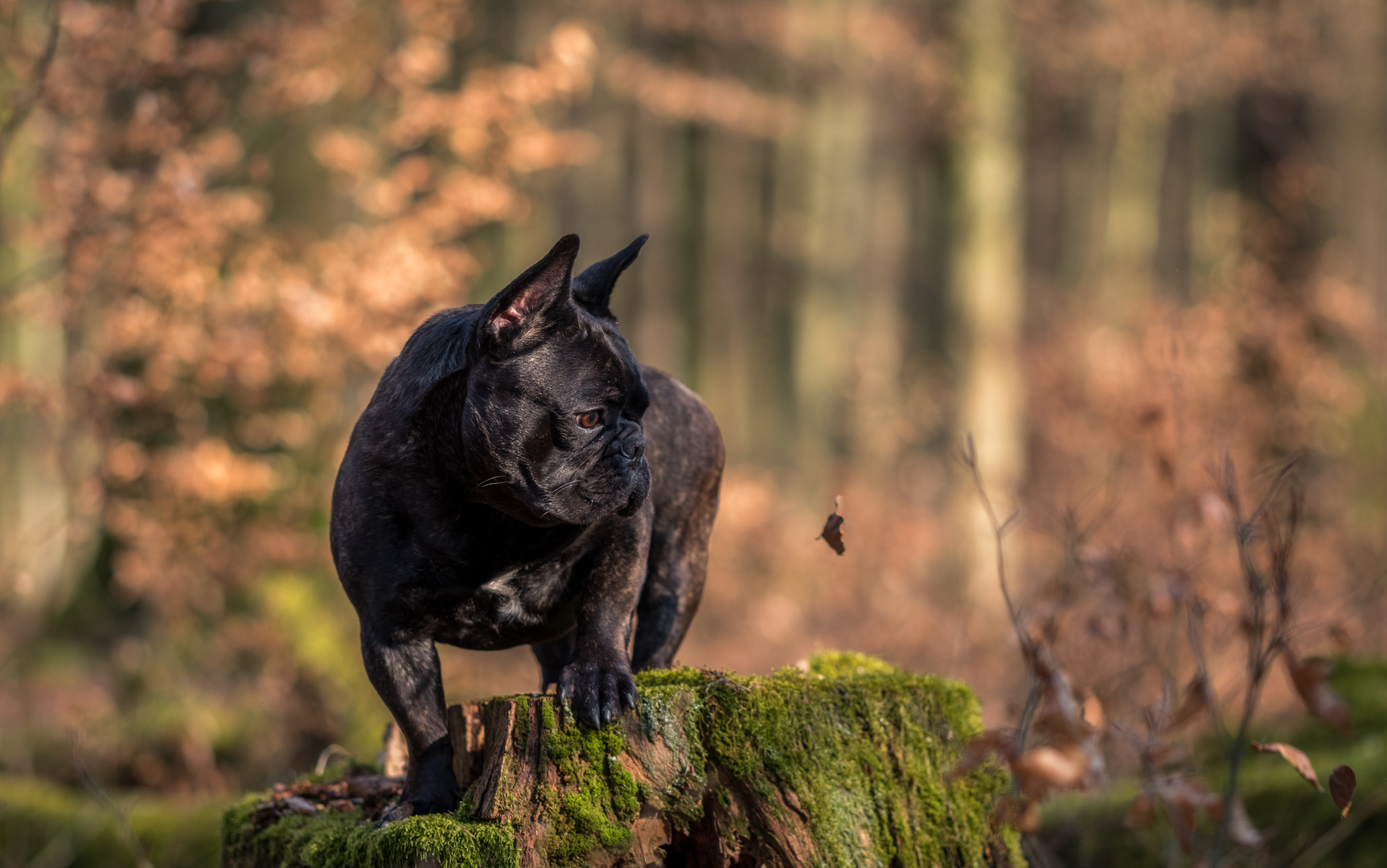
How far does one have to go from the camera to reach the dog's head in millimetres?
3428

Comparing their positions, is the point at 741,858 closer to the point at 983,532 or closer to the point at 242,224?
the point at 242,224

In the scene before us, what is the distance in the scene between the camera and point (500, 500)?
11.5 feet

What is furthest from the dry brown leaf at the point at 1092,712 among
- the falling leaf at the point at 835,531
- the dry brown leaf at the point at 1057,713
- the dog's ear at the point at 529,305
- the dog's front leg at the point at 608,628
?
the dog's ear at the point at 529,305

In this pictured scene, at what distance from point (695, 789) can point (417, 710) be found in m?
0.93

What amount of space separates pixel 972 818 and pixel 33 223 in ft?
25.8

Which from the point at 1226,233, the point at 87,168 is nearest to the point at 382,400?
the point at 87,168

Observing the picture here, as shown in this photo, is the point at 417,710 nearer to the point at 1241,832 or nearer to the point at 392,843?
the point at 392,843

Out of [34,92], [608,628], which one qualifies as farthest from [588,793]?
[34,92]

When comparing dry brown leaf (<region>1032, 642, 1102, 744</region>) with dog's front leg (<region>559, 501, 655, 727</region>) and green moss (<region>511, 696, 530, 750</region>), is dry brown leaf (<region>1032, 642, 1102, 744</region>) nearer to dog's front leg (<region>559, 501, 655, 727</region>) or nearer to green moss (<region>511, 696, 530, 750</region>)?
dog's front leg (<region>559, 501, 655, 727</region>)

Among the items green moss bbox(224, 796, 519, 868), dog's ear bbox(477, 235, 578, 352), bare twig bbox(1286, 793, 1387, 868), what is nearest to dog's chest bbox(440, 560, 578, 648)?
green moss bbox(224, 796, 519, 868)

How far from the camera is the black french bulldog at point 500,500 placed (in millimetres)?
3465

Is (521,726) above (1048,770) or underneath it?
underneath

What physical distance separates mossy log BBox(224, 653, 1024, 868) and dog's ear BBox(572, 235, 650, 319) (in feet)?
4.16

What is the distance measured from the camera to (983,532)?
45.7 ft
